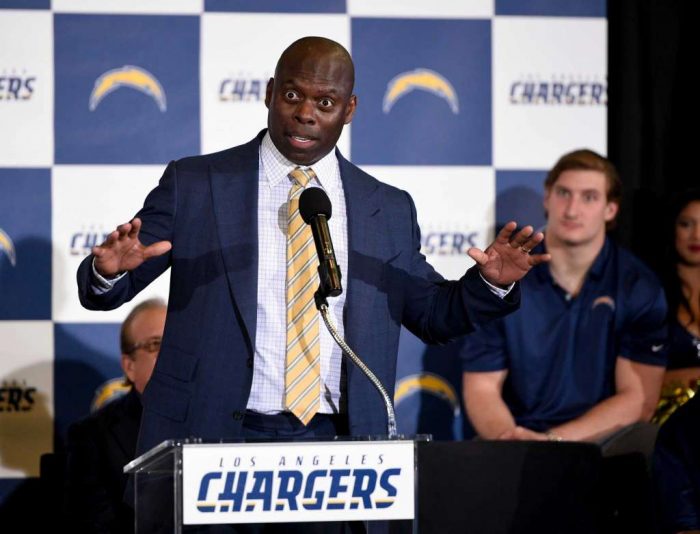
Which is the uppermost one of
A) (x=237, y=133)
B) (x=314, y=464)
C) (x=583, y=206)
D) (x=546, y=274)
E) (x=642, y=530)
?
(x=237, y=133)

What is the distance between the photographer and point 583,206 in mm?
3982

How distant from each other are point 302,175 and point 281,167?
65 millimetres

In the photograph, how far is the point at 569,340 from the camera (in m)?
3.98

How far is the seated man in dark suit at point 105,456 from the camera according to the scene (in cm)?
325

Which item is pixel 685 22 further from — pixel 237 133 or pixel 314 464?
pixel 314 464

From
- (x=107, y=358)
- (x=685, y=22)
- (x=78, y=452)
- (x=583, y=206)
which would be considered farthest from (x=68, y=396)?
(x=685, y=22)

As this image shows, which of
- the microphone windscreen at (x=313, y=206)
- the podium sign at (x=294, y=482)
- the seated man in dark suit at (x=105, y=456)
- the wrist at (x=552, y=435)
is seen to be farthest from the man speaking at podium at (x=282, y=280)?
the wrist at (x=552, y=435)

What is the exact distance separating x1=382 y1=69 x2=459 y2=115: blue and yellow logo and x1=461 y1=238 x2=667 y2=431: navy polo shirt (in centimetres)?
78

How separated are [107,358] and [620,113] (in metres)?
2.22

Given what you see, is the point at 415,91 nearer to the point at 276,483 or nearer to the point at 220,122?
the point at 220,122

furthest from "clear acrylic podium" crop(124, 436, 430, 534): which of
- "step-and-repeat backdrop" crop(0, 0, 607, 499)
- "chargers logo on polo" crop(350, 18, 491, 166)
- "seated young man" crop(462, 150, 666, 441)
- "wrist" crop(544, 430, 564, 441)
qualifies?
"chargers logo on polo" crop(350, 18, 491, 166)

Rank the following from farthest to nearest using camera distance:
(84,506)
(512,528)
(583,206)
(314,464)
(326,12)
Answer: (326,12) → (583,206) → (84,506) → (512,528) → (314,464)

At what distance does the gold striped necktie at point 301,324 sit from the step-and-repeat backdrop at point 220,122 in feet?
6.25

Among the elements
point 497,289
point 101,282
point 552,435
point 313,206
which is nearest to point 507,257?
point 497,289
